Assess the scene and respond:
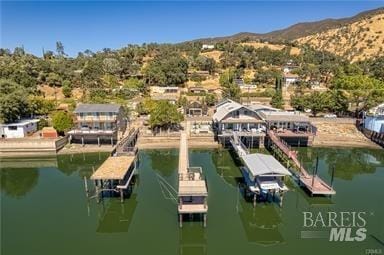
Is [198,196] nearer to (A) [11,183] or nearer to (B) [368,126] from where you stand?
(A) [11,183]

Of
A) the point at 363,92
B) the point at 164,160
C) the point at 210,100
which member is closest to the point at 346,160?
the point at 363,92

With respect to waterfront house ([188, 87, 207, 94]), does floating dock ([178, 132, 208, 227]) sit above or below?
below

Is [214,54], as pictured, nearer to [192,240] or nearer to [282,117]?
[282,117]

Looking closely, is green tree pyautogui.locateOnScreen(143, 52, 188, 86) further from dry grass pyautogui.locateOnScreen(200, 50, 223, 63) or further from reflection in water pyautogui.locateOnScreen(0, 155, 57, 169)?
reflection in water pyautogui.locateOnScreen(0, 155, 57, 169)

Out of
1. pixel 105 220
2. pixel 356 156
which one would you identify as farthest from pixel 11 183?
pixel 356 156

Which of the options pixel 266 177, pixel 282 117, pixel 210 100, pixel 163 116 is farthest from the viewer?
pixel 210 100

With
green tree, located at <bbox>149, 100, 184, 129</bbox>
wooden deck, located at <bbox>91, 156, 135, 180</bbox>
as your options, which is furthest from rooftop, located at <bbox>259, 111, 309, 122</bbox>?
wooden deck, located at <bbox>91, 156, 135, 180</bbox>

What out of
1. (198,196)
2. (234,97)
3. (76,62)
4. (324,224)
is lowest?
(324,224)
